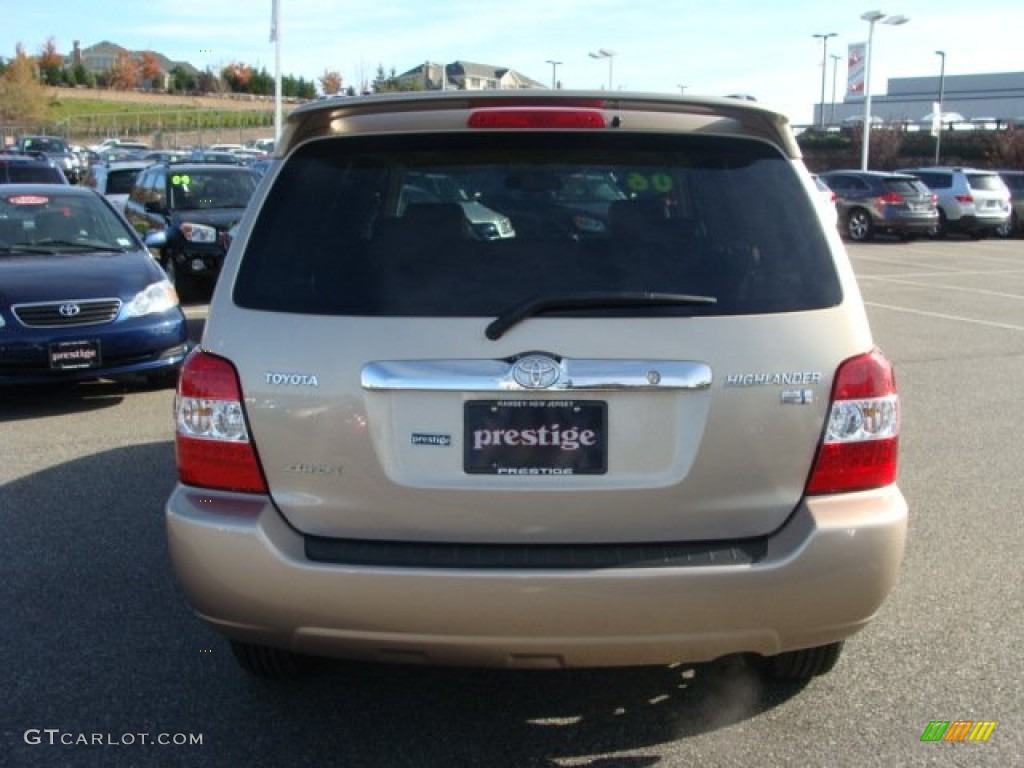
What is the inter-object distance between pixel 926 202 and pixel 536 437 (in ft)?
87.2

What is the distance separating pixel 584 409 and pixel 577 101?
87 cm

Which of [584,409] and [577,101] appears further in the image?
[577,101]

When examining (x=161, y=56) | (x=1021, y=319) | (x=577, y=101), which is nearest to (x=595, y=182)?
(x=577, y=101)

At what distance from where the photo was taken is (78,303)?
800 cm

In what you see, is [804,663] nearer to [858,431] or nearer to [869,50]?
[858,431]

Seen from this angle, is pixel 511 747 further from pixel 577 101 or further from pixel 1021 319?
pixel 1021 319

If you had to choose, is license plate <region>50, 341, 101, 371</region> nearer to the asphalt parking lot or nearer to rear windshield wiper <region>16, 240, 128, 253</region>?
rear windshield wiper <region>16, 240, 128, 253</region>

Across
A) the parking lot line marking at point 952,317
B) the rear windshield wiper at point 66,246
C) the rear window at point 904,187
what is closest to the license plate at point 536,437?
the rear windshield wiper at point 66,246

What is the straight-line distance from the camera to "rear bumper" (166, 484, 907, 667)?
2896 millimetres

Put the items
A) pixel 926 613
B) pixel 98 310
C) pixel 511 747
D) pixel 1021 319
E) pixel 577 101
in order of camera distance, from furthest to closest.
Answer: pixel 1021 319, pixel 98 310, pixel 926 613, pixel 511 747, pixel 577 101

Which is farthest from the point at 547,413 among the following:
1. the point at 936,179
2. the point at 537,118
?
the point at 936,179

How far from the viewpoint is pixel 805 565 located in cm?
296

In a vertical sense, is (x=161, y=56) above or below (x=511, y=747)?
above

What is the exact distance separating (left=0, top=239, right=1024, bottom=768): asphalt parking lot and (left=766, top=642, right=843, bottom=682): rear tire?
74 millimetres
